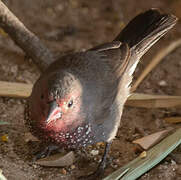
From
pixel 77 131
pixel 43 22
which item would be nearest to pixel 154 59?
pixel 43 22

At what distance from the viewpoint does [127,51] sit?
4594 mm

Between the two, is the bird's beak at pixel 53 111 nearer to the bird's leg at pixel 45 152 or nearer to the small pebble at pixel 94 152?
the bird's leg at pixel 45 152

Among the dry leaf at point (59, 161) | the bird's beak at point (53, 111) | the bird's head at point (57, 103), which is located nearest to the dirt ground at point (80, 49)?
the dry leaf at point (59, 161)

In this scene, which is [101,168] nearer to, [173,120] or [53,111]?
[53,111]

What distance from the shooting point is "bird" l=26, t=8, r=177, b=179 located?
3.70 metres

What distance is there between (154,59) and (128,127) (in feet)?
3.98

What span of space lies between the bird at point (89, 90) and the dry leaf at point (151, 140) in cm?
34

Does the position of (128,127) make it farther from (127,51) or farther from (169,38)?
(169,38)

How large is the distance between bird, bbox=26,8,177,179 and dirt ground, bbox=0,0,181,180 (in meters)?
0.30

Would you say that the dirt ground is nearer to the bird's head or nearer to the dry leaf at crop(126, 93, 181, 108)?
the dry leaf at crop(126, 93, 181, 108)

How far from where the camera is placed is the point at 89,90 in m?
4.03

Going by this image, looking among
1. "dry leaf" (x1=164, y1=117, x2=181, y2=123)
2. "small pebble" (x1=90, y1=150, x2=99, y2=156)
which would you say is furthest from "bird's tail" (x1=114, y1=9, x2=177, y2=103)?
"small pebble" (x1=90, y1=150, x2=99, y2=156)

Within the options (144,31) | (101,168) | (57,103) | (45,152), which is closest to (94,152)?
(101,168)

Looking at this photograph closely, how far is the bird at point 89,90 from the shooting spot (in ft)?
12.1
